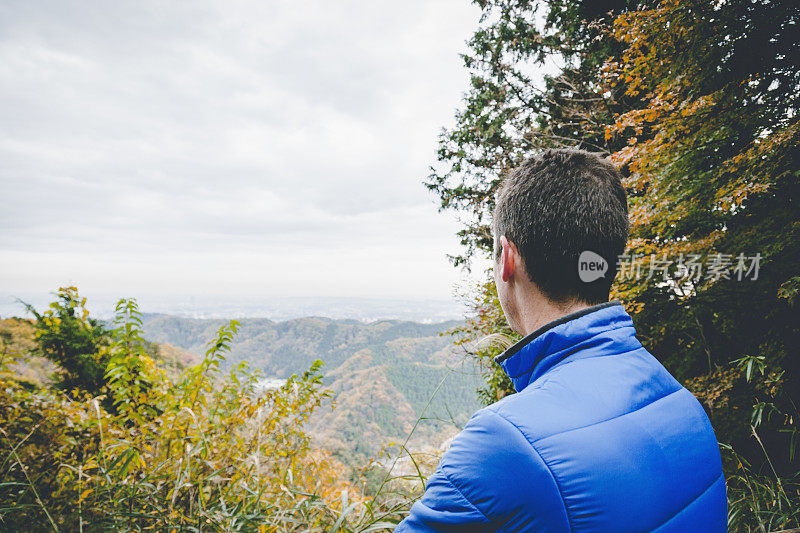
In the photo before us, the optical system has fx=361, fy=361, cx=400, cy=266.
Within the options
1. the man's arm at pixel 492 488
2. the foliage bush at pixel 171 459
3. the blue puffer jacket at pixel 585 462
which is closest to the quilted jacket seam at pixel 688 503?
the blue puffer jacket at pixel 585 462

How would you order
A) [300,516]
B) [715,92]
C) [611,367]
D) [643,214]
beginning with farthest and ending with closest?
[643,214]
[715,92]
[300,516]
[611,367]

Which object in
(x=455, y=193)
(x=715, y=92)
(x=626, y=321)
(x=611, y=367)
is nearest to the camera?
(x=611, y=367)

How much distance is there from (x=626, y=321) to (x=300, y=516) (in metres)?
1.87

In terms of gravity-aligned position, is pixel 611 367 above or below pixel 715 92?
below

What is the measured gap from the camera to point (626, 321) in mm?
905

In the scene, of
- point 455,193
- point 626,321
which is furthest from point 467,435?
point 455,193

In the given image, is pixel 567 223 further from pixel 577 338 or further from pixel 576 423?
pixel 576 423

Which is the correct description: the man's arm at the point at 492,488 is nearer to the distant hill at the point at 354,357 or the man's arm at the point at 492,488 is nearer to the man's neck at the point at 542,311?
the man's neck at the point at 542,311

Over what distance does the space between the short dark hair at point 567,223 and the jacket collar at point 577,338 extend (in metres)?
0.09

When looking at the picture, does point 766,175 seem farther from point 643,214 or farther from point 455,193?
point 455,193

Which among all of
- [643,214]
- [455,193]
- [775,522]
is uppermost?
[455,193]

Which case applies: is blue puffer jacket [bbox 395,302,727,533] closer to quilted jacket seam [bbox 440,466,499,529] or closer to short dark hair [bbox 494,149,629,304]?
quilted jacket seam [bbox 440,466,499,529]

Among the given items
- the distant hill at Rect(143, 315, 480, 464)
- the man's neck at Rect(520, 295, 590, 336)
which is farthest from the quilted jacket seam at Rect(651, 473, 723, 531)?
the distant hill at Rect(143, 315, 480, 464)

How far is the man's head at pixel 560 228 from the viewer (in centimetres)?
96
